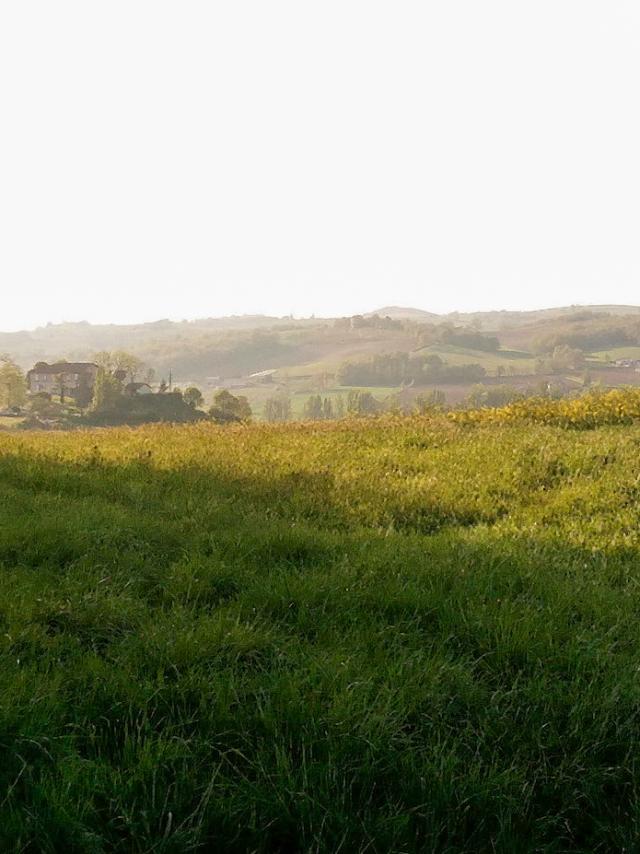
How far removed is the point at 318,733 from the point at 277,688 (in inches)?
16.8

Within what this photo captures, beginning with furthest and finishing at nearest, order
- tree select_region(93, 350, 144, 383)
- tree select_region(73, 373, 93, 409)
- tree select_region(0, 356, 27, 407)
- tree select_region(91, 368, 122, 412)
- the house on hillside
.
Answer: tree select_region(93, 350, 144, 383) → the house on hillside → tree select_region(73, 373, 93, 409) → tree select_region(0, 356, 27, 407) → tree select_region(91, 368, 122, 412)

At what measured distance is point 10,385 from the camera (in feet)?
349

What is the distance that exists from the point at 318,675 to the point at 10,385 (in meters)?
117

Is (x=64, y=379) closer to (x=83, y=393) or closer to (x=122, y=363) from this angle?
(x=83, y=393)

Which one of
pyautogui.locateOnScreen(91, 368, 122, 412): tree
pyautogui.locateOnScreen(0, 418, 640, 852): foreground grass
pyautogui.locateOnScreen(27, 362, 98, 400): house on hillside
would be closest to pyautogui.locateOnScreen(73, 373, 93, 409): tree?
pyautogui.locateOnScreen(27, 362, 98, 400): house on hillside

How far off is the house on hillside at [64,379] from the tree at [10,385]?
11.5 meters

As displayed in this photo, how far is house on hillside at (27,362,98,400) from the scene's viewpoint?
11962 centimetres

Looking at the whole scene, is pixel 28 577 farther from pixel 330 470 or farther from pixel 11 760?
pixel 330 470

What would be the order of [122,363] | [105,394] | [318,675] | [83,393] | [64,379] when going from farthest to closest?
[122,363], [64,379], [83,393], [105,394], [318,675]

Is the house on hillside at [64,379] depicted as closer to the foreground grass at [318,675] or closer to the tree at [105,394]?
the tree at [105,394]

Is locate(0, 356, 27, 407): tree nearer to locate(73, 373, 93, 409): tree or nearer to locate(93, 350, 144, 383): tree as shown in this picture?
locate(73, 373, 93, 409): tree

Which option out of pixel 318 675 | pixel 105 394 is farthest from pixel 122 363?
pixel 318 675

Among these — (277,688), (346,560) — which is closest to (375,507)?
(346,560)

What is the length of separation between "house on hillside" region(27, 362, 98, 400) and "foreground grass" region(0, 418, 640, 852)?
10999 centimetres
